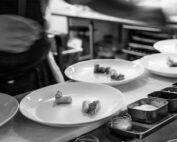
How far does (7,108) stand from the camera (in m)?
1.14

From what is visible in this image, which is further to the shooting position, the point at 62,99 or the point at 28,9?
the point at 28,9

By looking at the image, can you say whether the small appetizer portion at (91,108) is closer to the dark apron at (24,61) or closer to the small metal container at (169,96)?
the small metal container at (169,96)

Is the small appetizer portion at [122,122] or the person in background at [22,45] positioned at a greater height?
the person in background at [22,45]

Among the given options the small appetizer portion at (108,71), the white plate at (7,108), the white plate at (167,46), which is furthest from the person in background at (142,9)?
the white plate at (167,46)

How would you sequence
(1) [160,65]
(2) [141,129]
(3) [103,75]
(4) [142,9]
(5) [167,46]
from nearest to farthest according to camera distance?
(4) [142,9], (2) [141,129], (3) [103,75], (1) [160,65], (5) [167,46]

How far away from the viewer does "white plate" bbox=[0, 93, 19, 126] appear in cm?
105

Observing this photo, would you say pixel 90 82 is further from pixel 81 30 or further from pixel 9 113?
pixel 81 30

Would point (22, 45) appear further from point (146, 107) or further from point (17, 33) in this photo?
point (146, 107)

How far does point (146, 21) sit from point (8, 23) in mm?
675

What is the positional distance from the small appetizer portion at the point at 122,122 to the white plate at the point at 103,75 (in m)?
0.30

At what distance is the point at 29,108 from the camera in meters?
1.16

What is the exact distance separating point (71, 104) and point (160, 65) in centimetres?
68

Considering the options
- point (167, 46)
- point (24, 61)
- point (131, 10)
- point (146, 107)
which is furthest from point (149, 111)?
point (167, 46)

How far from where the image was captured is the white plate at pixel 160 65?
1.49 m
